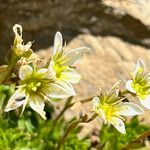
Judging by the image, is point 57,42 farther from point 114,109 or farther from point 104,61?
point 104,61

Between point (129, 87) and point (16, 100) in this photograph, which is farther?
point (129, 87)

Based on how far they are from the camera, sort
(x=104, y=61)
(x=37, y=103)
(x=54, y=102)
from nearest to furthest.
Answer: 1. (x=37, y=103)
2. (x=54, y=102)
3. (x=104, y=61)

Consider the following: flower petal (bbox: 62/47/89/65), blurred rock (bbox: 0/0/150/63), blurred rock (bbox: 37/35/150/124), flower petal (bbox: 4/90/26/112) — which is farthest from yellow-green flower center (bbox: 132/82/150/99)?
blurred rock (bbox: 0/0/150/63)

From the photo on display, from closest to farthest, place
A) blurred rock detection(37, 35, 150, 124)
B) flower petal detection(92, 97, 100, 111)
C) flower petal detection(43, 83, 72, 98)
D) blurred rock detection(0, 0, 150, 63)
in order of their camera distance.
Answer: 1. flower petal detection(43, 83, 72, 98)
2. flower petal detection(92, 97, 100, 111)
3. blurred rock detection(0, 0, 150, 63)
4. blurred rock detection(37, 35, 150, 124)

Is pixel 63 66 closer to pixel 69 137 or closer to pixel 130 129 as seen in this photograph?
pixel 69 137

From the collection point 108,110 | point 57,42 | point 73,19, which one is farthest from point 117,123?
point 73,19

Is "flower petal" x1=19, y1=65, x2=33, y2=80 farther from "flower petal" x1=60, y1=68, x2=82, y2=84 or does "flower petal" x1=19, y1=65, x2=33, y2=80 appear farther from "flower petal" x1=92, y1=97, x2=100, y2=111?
"flower petal" x1=92, y1=97, x2=100, y2=111
